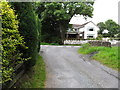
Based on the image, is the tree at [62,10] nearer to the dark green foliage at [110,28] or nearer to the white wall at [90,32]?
the white wall at [90,32]

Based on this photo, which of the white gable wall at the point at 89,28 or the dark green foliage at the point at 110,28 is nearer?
the white gable wall at the point at 89,28

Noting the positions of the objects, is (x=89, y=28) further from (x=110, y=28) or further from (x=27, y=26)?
(x=27, y=26)

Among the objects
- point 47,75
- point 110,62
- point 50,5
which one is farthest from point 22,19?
point 50,5

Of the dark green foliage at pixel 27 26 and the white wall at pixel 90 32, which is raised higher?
the white wall at pixel 90 32

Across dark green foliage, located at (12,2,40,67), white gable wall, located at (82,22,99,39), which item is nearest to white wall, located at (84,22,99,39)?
white gable wall, located at (82,22,99,39)

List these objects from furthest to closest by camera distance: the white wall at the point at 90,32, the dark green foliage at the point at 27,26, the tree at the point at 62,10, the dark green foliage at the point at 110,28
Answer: the dark green foliage at the point at 110,28
the white wall at the point at 90,32
the tree at the point at 62,10
the dark green foliage at the point at 27,26

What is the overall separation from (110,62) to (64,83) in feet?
11.2

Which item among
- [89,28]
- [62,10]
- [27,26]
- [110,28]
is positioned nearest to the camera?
[27,26]

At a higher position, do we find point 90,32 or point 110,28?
point 110,28

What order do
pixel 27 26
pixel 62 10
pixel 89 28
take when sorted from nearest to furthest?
pixel 27 26 < pixel 62 10 < pixel 89 28

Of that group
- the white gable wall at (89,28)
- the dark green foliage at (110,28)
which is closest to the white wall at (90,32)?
the white gable wall at (89,28)

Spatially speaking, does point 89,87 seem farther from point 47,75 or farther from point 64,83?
point 47,75

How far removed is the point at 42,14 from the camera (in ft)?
60.1

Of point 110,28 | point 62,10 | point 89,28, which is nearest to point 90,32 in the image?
point 89,28
